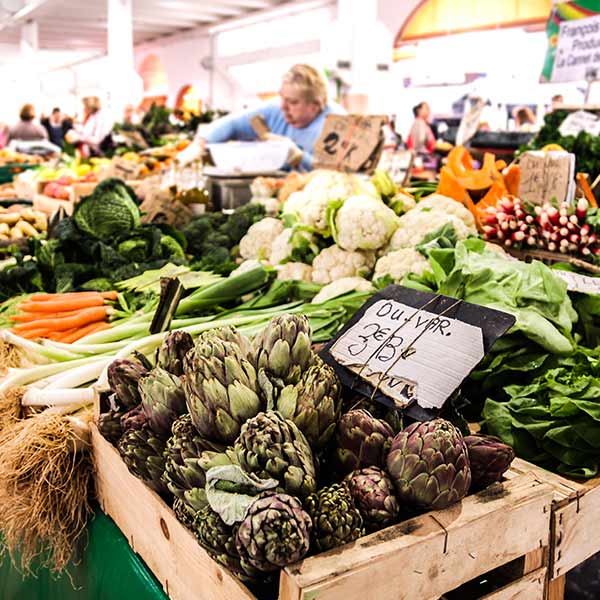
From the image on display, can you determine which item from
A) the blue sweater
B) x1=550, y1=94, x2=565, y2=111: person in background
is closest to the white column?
x1=550, y1=94, x2=565, y2=111: person in background

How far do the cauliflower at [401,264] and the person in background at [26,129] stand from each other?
978 centimetres

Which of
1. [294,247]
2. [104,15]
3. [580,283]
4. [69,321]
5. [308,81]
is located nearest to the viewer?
[580,283]

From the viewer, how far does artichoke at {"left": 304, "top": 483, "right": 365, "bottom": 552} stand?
922 mm

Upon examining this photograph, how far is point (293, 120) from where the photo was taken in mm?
4980

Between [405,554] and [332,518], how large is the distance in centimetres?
12

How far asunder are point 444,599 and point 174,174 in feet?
10.9

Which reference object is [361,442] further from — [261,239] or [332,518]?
[261,239]

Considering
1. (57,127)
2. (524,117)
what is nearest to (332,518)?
(524,117)

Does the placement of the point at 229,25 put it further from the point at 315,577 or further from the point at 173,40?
the point at 315,577

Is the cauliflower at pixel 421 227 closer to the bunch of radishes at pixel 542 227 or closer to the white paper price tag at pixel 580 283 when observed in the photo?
the bunch of radishes at pixel 542 227

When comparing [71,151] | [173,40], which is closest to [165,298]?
[71,151]

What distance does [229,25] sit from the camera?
17297 millimetres

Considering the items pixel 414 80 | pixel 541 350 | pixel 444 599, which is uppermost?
pixel 414 80

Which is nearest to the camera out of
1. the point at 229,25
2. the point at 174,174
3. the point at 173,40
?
the point at 174,174
